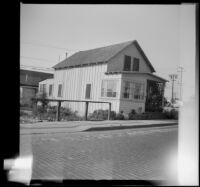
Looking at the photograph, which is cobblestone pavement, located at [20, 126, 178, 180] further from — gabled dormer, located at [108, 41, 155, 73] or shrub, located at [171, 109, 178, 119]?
shrub, located at [171, 109, 178, 119]

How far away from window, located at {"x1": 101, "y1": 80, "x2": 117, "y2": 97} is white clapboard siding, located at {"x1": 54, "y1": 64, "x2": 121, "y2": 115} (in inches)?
10.6

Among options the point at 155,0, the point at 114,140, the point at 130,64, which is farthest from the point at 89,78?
the point at 155,0

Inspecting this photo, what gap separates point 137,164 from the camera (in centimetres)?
450

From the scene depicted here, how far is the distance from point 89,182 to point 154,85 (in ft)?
46.1

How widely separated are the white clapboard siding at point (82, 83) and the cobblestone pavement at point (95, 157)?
7845 millimetres

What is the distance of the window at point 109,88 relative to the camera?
1464 cm

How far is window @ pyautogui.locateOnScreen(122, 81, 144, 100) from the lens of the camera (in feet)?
48.2

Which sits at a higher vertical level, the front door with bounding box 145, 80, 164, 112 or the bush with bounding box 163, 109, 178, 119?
the front door with bounding box 145, 80, 164, 112

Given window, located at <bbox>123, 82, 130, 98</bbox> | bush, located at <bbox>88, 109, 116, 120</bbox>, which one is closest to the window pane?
window, located at <bbox>123, 82, 130, 98</bbox>

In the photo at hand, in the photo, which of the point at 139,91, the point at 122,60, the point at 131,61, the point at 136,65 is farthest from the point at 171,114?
the point at 122,60

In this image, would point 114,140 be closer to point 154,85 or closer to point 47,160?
point 47,160

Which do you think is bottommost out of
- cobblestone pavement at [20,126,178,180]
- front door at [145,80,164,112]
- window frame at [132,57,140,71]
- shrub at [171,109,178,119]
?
cobblestone pavement at [20,126,178,180]

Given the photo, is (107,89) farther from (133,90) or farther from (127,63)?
(127,63)

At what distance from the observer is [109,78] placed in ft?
48.7
